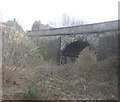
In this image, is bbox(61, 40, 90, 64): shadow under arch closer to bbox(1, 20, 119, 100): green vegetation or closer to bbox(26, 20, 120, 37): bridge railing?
bbox(26, 20, 120, 37): bridge railing

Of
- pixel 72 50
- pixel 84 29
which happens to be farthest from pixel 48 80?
pixel 72 50

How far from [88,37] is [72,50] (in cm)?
314

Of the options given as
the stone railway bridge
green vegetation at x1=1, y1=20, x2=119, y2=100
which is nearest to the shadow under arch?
the stone railway bridge

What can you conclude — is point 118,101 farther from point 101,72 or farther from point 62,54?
point 62,54

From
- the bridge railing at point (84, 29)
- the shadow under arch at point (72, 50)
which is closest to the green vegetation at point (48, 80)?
the bridge railing at point (84, 29)

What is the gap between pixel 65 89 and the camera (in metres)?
6.94

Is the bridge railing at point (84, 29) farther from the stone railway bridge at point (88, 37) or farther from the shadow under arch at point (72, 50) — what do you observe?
the shadow under arch at point (72, 50)

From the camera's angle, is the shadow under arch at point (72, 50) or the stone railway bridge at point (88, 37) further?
the shadow under arch at point (72, 50)

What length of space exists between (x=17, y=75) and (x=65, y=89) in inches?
92.3

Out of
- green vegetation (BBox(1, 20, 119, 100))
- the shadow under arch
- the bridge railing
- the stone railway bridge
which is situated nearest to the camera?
green vegetation (BBox(1, 20, 119, 100))

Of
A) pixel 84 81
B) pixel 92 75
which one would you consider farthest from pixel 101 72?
pixel 84 81

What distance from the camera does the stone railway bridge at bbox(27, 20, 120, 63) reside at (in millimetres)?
10344

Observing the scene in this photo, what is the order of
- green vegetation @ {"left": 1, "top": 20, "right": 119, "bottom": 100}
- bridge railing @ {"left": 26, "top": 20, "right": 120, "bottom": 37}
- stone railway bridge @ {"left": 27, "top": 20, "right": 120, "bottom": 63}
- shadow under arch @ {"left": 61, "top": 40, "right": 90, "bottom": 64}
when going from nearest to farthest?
1. green vegetation @ {"left": 1, "top": 20, "right": 119, "bottom": 100}
2. stone railway bridge @ {"left": 27, "top": 20, "right": 120, "bottom": 63}
3. bridge railing @ {"left": 26, "top": 20, "right": 120, "bottom": 37}
4. shadow under arch @ {"left": 61, "top": 40, "right": 90, "bottom": 64}

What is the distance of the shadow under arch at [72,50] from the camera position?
13.3m
